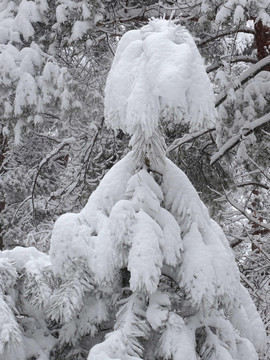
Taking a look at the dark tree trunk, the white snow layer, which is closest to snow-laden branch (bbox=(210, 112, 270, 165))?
the dark tree trunk

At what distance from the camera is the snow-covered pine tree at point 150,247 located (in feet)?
6.17

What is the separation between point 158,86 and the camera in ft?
6.02

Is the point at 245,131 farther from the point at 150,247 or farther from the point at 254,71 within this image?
the point at 150,247

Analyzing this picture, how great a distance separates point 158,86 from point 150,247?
0.54m

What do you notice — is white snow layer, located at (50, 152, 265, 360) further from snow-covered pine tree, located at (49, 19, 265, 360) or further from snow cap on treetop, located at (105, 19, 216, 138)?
snow cap on treetop, located at (105, 19, 216, 138)

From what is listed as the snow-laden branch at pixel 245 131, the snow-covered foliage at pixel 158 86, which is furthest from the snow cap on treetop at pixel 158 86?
the snow-laden branch at pixel 245 131

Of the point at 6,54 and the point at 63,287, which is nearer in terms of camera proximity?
the point at 63,287

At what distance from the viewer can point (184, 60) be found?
1.89 m

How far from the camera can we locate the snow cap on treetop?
1832 mm

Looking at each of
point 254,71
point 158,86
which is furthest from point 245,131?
point 158,86

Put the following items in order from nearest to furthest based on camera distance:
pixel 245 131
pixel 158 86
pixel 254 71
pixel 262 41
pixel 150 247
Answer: pixel 158 86, pixel 150 247, pixel 245 131, pixel 254 71, pixel 262 41

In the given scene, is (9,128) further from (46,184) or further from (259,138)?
(46,184)

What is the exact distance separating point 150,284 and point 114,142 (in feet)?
23.7

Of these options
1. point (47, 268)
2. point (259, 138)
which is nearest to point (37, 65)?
point (259, 138)
